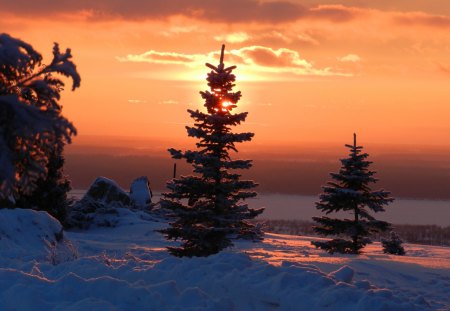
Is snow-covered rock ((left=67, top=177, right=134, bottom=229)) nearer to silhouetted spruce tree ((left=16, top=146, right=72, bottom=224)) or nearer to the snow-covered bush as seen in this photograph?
silhouetted spruce tree ((left=16, top=146, right=72, bottom=224))

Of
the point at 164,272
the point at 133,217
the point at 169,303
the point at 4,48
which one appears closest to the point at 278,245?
the point at 133,217

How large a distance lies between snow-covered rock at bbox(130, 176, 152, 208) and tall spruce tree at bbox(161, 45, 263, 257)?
19.5m

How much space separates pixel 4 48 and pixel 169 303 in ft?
19.2

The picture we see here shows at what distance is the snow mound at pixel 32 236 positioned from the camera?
16.8 metres

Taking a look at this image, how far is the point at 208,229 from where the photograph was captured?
55.1 ft

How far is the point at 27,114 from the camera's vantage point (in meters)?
5.34

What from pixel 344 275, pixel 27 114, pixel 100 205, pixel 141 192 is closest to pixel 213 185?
pixel 344 275

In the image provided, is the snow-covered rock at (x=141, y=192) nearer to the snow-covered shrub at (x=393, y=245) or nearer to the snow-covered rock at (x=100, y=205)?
the snow-covered rock at (x=100, y=205)

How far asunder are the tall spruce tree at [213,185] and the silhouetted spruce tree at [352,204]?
5.14 m

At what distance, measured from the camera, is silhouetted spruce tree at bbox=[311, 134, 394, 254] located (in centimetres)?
2130

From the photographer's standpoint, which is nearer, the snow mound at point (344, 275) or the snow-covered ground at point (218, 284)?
the snow-covered ground at point (218, 284)

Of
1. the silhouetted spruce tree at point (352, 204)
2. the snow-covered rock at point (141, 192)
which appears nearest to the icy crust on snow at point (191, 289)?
the silhouetted spruce tree at point (352, 204)

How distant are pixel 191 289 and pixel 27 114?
5.68 m

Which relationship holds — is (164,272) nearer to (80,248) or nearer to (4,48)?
(4,48)
